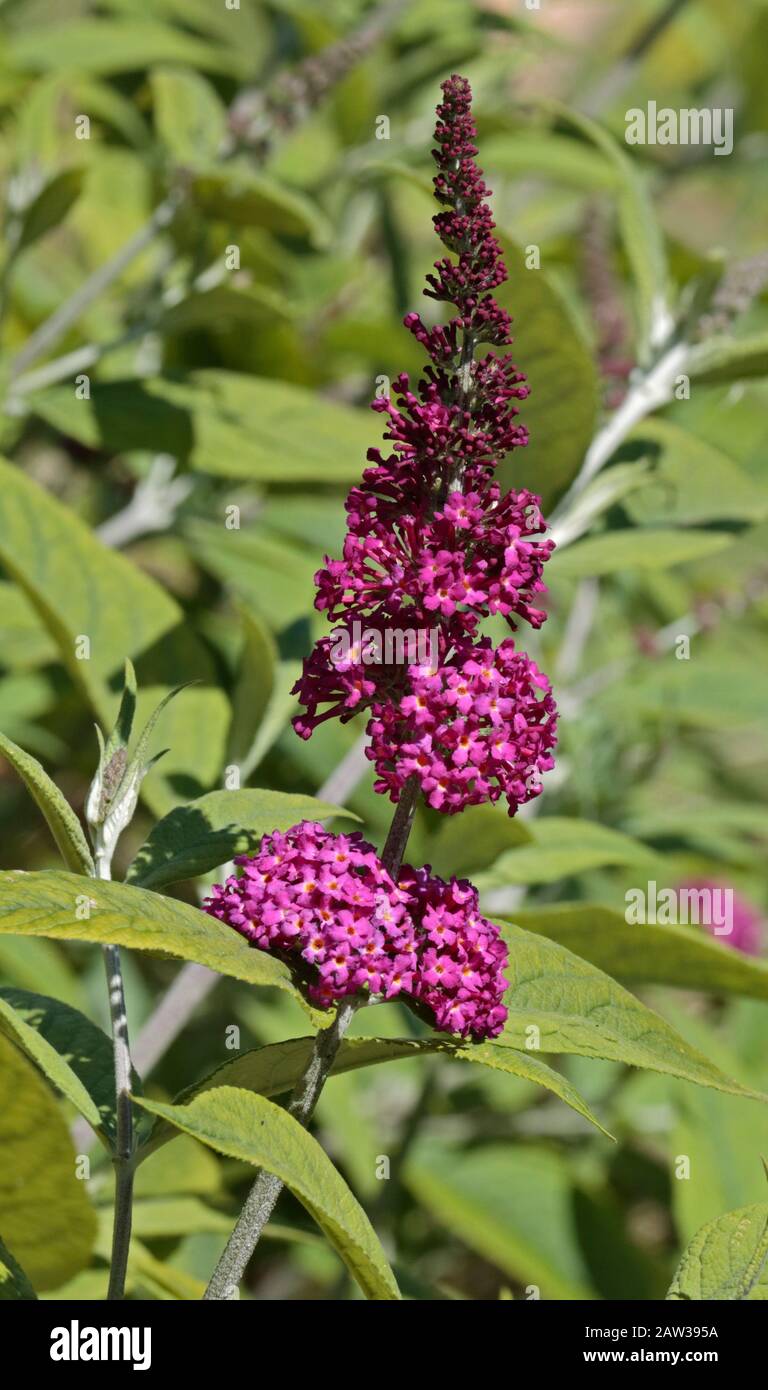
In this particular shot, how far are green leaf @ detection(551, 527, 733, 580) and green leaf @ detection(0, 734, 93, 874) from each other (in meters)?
1.08

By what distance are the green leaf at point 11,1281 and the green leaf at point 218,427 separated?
1.64 metres

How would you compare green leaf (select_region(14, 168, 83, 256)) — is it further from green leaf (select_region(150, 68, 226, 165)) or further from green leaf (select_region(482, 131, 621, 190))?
green leaf (select_region(482, 131, 621, 190))

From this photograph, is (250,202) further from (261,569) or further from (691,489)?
(691,489)

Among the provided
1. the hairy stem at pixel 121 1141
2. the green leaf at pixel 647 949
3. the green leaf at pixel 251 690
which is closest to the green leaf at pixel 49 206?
the green leaf at pixel 251 690

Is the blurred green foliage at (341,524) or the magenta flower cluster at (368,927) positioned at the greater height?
the blurred green foliage at (341,524)

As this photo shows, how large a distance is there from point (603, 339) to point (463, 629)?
86.3 inches

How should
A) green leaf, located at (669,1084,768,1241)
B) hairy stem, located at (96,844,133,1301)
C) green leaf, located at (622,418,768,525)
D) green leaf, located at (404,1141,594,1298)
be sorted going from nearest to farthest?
hairy stem, located at (96,844,133,1301) < green leaf, located at (622,418,768,525) < green leaf, located at (669,1084,768,1241) < green leaf, located at (404,1141,594,1298)

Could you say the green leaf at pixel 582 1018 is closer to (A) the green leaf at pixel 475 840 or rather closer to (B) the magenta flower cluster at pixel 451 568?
(B) the magenta flower cluster at pixel 451 568

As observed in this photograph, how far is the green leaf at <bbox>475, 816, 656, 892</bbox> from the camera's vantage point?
7.62 feet

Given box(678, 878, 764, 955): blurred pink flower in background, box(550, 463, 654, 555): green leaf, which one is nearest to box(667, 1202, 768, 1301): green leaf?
box(550, 463, 654, 555): green leaf

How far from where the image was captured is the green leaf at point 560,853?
232 cm

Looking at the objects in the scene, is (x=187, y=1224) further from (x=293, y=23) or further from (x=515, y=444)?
(x=293, y=23)

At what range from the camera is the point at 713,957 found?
6.25 feet

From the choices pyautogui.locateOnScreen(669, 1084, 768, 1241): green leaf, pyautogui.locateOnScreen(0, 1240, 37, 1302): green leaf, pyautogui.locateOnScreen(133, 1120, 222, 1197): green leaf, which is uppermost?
pyautogui.locateOnScreen(669, 1084, 768, 1241): green leaf
